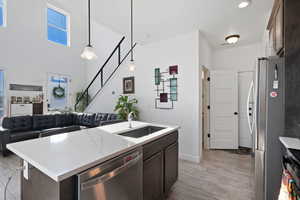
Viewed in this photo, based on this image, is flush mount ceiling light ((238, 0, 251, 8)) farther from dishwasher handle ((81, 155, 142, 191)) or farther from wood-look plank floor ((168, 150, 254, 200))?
dishwasher handle ((81, 155, 142, 191))

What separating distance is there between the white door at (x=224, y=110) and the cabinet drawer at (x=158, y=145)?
224cm

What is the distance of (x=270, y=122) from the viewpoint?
1.61m

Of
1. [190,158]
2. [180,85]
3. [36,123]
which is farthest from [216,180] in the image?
[36,123]

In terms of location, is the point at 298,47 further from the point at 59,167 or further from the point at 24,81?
the point at 24,81

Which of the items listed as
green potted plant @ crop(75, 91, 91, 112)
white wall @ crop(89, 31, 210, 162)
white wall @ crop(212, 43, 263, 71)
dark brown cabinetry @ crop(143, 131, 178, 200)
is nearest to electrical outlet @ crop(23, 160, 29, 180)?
dark brown cabinetry @ crop(143, 131, 178, 200)

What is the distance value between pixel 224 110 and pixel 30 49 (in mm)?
6969

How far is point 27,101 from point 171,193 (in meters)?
5.88

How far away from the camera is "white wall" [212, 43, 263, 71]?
12.4 feet

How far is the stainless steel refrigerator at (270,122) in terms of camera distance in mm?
1590

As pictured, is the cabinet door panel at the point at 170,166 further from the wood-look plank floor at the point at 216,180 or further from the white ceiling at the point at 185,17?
the white ceiling at the point at 185,17

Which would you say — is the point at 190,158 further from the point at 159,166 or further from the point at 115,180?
the point at 115,180

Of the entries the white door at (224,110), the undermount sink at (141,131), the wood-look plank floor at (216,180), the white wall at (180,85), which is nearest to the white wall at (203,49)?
the white wall at (180,85)

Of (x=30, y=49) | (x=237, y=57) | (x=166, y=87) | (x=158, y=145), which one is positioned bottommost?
(x=158, y=145)

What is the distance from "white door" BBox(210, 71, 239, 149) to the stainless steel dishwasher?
3.04m
